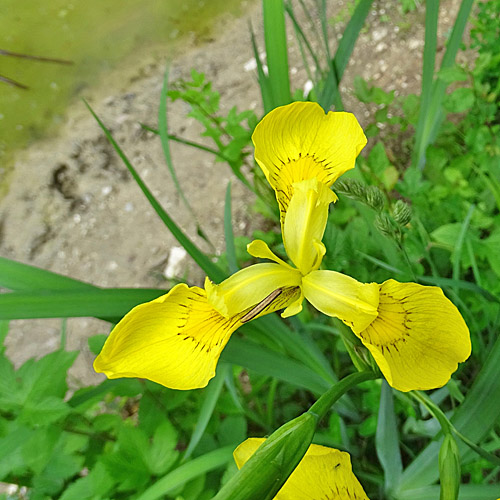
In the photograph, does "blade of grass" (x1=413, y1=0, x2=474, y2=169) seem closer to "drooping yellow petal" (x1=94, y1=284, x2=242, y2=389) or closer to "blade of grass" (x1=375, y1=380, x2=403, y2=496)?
"blade of grass" (x1=375, y1=380, x2=403, y2=496)

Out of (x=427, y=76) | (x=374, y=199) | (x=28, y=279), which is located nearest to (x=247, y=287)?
(x=374, y=199)

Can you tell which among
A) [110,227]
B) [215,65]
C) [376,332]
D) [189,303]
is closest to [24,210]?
[110,227]

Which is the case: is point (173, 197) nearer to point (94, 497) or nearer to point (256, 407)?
point (256, 407)

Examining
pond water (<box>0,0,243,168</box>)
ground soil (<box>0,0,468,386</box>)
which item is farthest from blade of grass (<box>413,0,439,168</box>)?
pond water (<box>0,0,243,168</box>)

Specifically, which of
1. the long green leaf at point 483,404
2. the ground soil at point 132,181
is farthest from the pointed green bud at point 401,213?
the ground soil at point 132,181

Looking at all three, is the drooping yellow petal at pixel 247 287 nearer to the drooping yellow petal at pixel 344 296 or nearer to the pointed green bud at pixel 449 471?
the drooping yellow petal at pixel 344 296

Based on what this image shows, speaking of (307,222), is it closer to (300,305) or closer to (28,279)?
(300,305)

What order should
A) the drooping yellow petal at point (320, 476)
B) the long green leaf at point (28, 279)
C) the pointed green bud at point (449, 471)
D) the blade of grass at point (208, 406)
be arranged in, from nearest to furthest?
the pointed green bud at point (449, 471) < the drooping yellow petal at point (320, 476) < the long green leaf at point (28, 279) < the blade of grass at point (208, 406)
